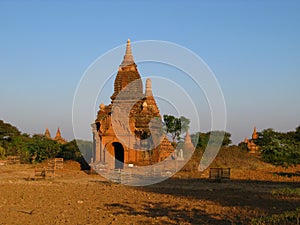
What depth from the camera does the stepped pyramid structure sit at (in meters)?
24.7

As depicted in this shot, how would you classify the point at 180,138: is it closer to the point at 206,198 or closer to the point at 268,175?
the point at 268,175

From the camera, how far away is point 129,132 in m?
24.7

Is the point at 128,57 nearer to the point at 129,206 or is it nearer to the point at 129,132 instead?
the point at 129,132

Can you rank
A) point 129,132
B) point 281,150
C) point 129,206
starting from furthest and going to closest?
point 129,132 → point 129,206 → point 281,150

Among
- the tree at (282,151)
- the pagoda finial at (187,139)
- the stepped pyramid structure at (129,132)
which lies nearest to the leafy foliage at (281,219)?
the tree at (282,151)

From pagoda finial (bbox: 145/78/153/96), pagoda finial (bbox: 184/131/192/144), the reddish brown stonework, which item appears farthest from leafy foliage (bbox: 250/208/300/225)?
the reddish brown stonework

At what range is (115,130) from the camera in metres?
25.0

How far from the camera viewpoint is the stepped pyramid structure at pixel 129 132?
24.7 meters

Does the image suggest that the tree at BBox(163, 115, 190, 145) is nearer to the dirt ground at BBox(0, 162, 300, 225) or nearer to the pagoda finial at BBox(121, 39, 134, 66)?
the pagoda finial at BBox(121, 39, 134, 66)

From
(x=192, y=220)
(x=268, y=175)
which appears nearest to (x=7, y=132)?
(x=268, y=175)

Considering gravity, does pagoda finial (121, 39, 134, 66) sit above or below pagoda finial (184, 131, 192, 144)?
above

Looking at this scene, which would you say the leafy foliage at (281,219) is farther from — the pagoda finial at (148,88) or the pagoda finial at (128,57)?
the pagoda finial at (128,57)

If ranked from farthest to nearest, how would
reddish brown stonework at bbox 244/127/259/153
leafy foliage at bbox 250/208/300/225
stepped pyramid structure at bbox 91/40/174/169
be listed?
reddish brown stonework at bbox 244/127/259/153 → stepped pyramid structure at bbox 91/40/174/169 → leafy foliage at bbox 250/208/300/225

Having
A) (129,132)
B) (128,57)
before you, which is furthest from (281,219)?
(128,57)
